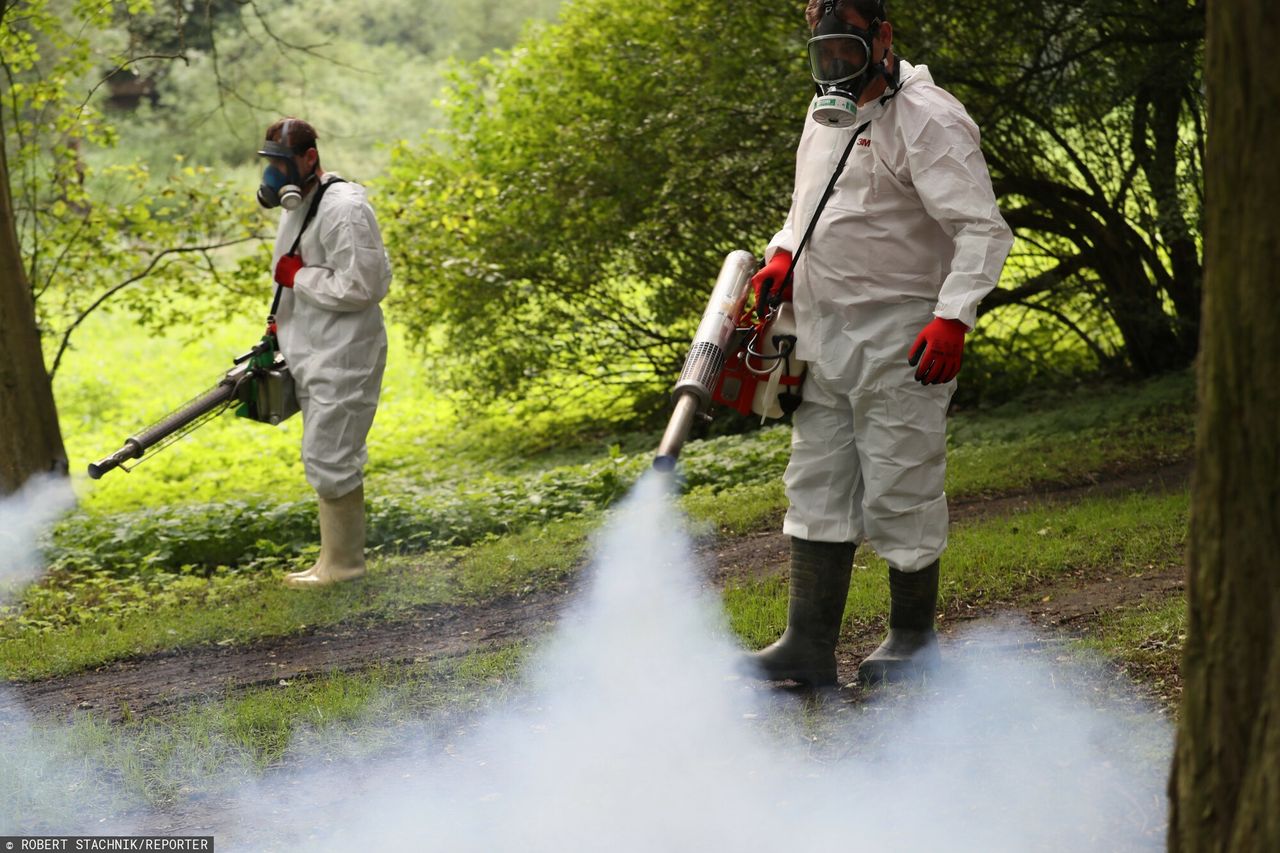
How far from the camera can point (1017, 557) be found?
5535 millimetres

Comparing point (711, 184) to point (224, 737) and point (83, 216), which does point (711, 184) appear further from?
point (224, 737)

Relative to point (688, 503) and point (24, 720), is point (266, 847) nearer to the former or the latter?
point (24, 720)

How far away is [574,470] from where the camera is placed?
9.42 m

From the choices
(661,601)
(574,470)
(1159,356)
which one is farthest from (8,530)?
(1159,356)

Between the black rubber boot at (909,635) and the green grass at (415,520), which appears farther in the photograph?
the green grass at (415,520)

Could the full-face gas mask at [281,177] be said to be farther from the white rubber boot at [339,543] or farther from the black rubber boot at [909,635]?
the black rubber boot at [909,635]

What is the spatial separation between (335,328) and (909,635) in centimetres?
306

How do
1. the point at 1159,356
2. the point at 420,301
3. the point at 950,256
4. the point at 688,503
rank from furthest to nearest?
the point at 420,301 < the point at 1159,356 < the point at 688,503 < the point at 950,256

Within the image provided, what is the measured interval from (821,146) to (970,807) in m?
1.96

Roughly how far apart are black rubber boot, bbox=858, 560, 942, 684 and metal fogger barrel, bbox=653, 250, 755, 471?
85cm

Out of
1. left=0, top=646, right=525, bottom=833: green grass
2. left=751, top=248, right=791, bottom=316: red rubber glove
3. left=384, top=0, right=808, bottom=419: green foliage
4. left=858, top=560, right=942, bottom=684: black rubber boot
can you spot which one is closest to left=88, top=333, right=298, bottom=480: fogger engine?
left=0, top=646, right=525, bottom=833: green grass

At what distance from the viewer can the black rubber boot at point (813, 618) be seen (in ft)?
13.5

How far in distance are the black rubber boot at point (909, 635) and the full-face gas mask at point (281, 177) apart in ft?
10.7

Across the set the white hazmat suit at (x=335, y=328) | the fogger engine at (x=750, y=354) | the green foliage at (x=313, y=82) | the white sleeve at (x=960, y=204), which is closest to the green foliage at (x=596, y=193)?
the white hazmat suit at (x=335, y=328)
